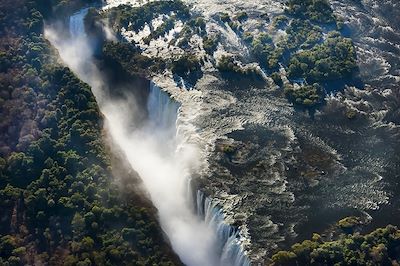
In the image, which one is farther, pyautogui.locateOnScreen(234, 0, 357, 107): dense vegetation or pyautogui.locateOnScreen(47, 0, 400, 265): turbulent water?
pyautogui.locateOnScreen(234, 0, 357, 107): dense vegetation

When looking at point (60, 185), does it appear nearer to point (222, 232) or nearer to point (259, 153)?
point (222, 232)

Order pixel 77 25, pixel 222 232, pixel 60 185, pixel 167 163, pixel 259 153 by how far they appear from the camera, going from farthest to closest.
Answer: pixel 77 25 → pixel 167 163 → pixel 259 153 → pixel 60 185 → pixel 222 232

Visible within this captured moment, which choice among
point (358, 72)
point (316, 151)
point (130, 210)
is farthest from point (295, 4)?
point (130, 210)

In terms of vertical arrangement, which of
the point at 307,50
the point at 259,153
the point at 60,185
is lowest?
the point at 259,153

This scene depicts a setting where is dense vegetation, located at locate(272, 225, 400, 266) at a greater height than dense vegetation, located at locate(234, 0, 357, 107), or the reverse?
dense vegetation, located at locate(234, 0, 357, 107)

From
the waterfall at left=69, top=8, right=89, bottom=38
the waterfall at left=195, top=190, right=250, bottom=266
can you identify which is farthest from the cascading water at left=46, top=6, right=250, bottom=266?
the waterfall at left=69, top=8, right=89, bottom=38

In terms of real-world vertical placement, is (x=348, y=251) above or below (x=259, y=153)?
below

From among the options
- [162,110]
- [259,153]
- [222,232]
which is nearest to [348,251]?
[222,232]

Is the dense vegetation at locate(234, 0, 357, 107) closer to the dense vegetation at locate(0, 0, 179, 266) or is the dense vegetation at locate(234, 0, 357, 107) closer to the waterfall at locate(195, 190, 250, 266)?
the waterfall at locate(195, 190, 250, 266)
